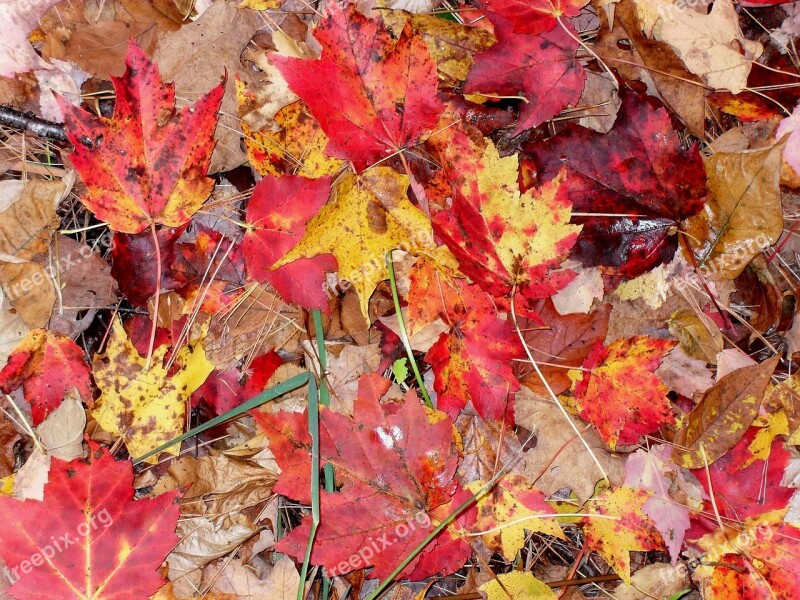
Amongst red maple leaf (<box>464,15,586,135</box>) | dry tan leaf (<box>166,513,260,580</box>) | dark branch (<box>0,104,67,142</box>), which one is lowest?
dry tan leaf (<box>166,513,260,580</box>)

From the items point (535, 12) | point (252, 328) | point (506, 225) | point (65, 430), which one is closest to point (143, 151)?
point (252, 328)

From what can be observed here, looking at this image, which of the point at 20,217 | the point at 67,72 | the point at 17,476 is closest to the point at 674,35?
the point at 67,72

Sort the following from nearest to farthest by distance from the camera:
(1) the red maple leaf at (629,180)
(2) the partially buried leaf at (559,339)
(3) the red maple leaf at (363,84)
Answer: (3) the red maple leaf at (363,84) < (1) the red maple leaf at (629,180) < (2) the partially buried leaf at (559,339)

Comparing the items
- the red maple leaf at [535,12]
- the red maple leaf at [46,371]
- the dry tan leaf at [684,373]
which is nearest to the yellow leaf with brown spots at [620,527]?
the dry tan leaf at [684,373]

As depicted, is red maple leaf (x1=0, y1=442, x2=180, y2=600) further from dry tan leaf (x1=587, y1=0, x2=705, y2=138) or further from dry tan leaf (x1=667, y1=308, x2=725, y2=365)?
dry tan leaf (x1=587, y1=0, x2=705, y2=138)
